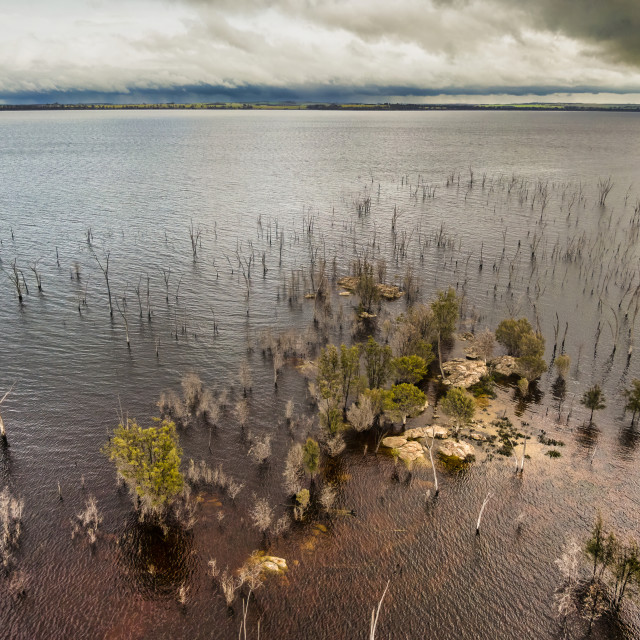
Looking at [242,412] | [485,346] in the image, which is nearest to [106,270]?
[242,412]

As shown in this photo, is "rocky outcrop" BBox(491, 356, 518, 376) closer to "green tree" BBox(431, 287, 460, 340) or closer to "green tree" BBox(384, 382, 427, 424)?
"green tree" BBox(431, 287, 460, 340)

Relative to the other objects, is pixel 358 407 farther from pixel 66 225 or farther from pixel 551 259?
pixel 66 225

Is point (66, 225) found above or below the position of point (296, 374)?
above

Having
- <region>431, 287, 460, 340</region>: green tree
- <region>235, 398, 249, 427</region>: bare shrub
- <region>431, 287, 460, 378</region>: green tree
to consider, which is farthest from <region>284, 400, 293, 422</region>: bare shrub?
<region>431, 287, 460, 340</region>: green tree

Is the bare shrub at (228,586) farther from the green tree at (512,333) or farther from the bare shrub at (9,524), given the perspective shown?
the green tree at (512,333)

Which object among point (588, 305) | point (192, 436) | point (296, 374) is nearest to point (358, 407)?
point (296, 374)

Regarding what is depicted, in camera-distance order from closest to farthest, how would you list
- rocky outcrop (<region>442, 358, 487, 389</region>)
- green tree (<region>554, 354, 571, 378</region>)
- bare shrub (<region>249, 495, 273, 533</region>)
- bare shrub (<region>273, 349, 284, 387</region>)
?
bare shrub (<region>249, 495, 273, 533</region>) → bare shrub (<region>273, 349, 284, 387</region>) → rocky outcrop (<region>442, 358, 487, 389</region>) → green tree (<region>554, 354, 571, 378</region>)
